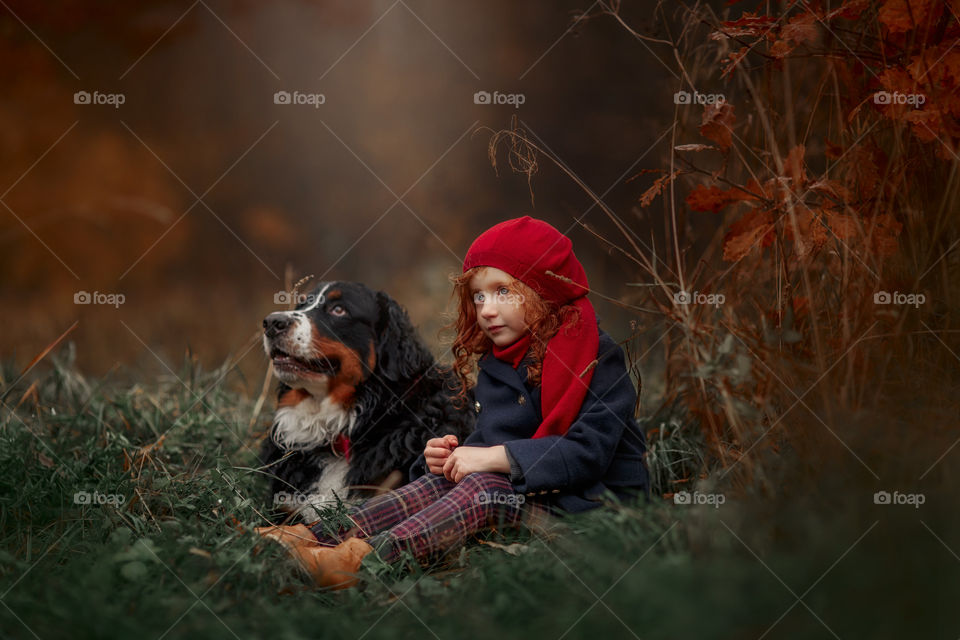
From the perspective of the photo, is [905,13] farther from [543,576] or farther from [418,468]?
[418,468]

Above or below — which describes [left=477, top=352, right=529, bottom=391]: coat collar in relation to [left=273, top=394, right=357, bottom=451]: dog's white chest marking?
→ above

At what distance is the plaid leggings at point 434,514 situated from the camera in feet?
7.57

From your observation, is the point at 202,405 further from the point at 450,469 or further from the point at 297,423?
the point at 450,469

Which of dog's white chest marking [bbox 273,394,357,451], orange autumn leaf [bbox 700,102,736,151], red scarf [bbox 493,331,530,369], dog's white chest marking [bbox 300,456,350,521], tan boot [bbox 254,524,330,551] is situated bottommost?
tan boot [bbox 254,524,330,551]

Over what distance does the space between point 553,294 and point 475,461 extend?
0.59 meters

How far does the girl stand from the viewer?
238 centimetres

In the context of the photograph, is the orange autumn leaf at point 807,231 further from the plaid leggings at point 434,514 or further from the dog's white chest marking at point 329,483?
the dog's white chest marking at point 329,483

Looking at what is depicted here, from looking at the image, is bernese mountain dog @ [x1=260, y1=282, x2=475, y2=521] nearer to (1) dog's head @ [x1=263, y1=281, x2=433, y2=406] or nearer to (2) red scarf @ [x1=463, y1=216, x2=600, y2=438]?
(1) dog's head @ [x1=263, y1=281, x2=433, y2=406]

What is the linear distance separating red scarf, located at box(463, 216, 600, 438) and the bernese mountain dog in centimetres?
57

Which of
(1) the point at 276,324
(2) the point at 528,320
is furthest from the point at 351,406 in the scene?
(2) the point at 528,320

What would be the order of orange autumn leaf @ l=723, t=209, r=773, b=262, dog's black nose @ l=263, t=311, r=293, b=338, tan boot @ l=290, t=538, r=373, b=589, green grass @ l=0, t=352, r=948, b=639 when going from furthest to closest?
dog's black nose @ l=263, t=311, r=293, b=338, orange autumn leaf @ l=723, t=209, r=773, b=262, tan boot @ l=290, t=538, r=373, b=589, green grass @ l=0, t=352, r=948, b=639

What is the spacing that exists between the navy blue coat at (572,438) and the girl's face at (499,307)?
12 cm

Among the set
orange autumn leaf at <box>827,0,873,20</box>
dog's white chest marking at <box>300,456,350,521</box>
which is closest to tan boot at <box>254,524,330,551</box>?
dog's white chest marking at <box>300,456,350,521</box>

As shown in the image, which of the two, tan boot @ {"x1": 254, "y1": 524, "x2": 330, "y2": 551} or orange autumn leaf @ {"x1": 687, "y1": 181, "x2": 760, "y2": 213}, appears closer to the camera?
tan boot @ {"x1": 254, "y1": 524, "x2": 330, "y2": 551}
